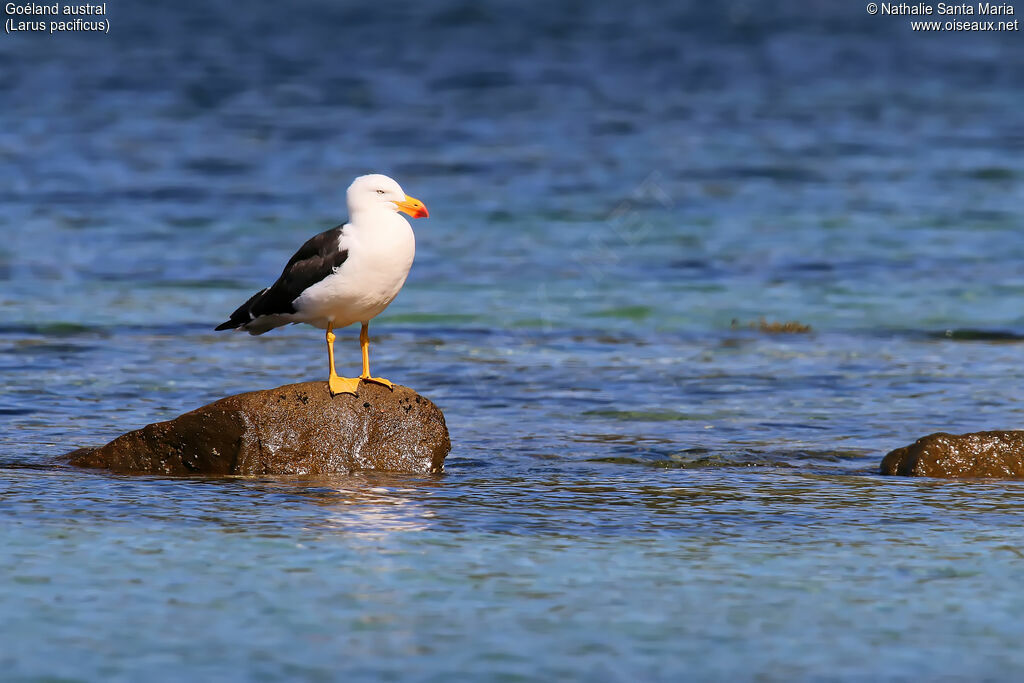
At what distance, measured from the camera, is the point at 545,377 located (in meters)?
14.6

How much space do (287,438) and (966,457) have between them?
4.37 meters

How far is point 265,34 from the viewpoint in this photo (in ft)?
203

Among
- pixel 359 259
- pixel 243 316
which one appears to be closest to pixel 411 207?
pixel 359 259

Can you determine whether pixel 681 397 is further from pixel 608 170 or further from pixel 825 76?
pixel 825 76

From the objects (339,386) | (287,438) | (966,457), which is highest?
(339,386)

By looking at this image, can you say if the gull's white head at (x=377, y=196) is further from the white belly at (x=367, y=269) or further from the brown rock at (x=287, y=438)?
the brown rock at (x=287, y=438)

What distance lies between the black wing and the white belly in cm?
5

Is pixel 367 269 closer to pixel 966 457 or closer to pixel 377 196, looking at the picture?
pixel 377 196

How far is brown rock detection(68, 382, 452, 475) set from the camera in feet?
32.3

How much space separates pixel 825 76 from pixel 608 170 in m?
20.0

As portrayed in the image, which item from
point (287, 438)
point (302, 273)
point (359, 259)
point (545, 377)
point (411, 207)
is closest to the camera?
point (359, 259)

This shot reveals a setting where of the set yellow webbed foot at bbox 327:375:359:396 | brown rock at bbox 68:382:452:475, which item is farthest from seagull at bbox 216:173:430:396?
brown rock at bbox 68:382:452:475

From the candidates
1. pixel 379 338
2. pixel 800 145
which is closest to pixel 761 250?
pixel 379 338

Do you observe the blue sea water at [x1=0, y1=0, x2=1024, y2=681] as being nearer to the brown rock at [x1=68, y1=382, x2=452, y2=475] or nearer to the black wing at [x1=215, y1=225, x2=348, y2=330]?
the brown rock at [x1=68, y1=382, x2=452, y2=475]
